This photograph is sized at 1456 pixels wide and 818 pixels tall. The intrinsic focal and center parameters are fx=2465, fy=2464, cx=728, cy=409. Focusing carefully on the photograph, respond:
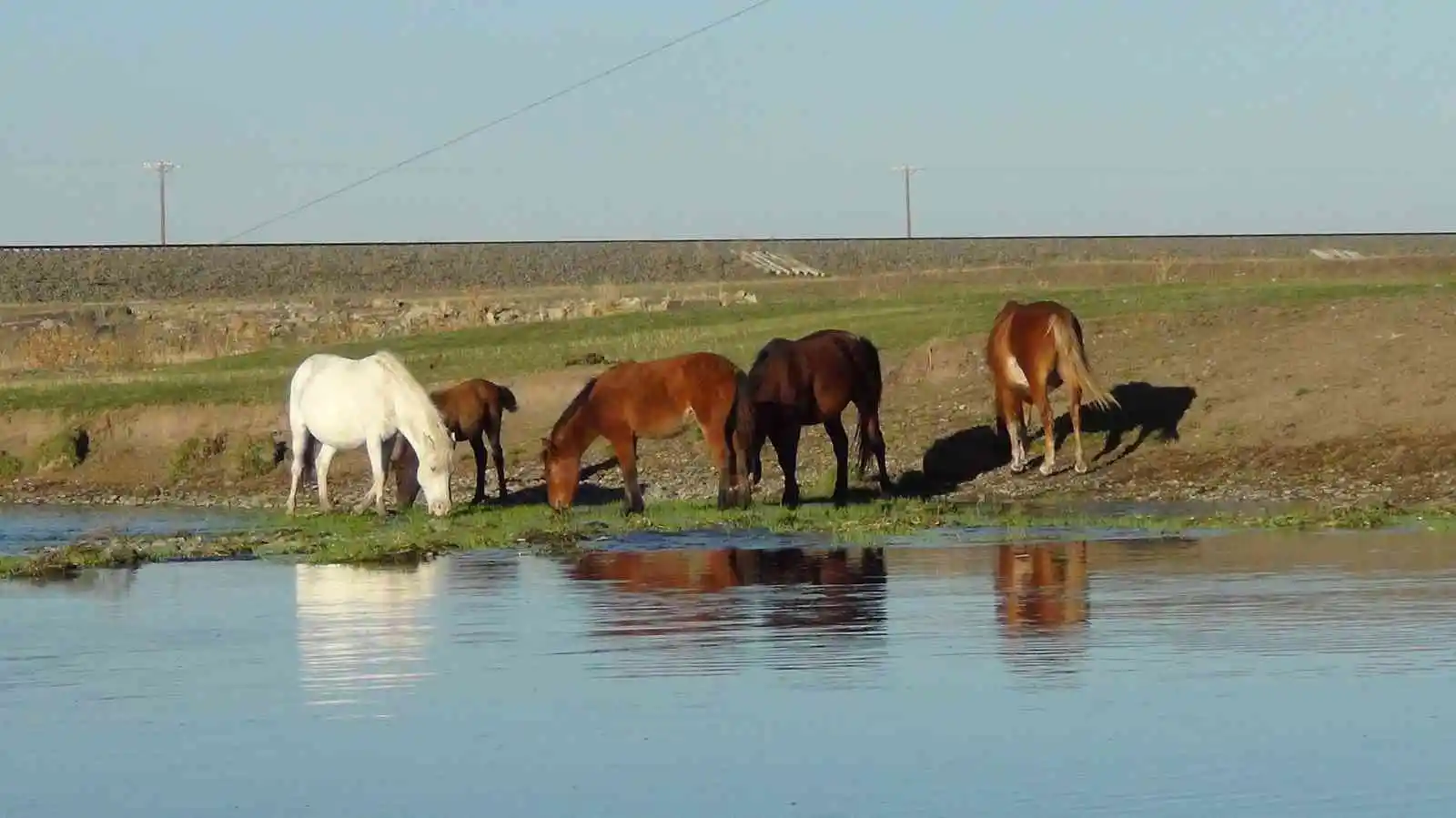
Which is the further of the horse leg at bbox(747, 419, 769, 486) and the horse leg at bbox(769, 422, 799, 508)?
the horse leg at bbox(769, 422, 799, 508)

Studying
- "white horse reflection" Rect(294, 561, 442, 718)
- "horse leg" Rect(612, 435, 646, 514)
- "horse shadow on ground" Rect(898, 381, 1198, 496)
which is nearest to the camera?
"white horse reflection" Rect(294, 561, 442, 718)

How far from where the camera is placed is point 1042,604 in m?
13.9

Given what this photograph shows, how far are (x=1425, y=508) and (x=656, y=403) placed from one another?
6639mm

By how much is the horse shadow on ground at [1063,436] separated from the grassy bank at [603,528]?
2.59 m

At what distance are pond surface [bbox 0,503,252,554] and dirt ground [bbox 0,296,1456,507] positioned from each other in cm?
115

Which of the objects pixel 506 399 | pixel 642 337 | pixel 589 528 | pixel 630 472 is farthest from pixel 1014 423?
pixel 642 337

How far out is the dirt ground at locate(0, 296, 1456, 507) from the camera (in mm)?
22719

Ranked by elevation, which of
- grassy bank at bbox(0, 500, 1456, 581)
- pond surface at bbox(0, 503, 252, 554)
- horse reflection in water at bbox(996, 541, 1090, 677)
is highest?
horse reflection in water at bbox(996, 541, 1090, 677)

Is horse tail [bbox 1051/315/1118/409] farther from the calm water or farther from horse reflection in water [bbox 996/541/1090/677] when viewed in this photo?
the calm water

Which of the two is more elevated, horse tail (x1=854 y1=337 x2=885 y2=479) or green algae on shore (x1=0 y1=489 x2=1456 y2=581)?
horse tail (x1=854 y1=337 x2=885 y2=479)

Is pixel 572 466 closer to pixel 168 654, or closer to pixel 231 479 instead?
pixel 231 479

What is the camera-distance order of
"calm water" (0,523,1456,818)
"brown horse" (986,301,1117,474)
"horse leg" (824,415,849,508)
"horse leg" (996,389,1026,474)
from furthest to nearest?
"horse leg" (996,389,1026,474)
"brown horse" (986,301,1117,474)
"horse leg" (824,415,849,508)
"calm water" (0,523,1456,818)

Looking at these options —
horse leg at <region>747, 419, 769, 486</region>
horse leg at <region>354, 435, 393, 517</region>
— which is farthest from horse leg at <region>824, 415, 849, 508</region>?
horse leg at <region>354, 435, 393, 517</region>

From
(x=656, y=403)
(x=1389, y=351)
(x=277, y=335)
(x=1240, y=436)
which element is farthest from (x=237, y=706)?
(x=277, y=335)
